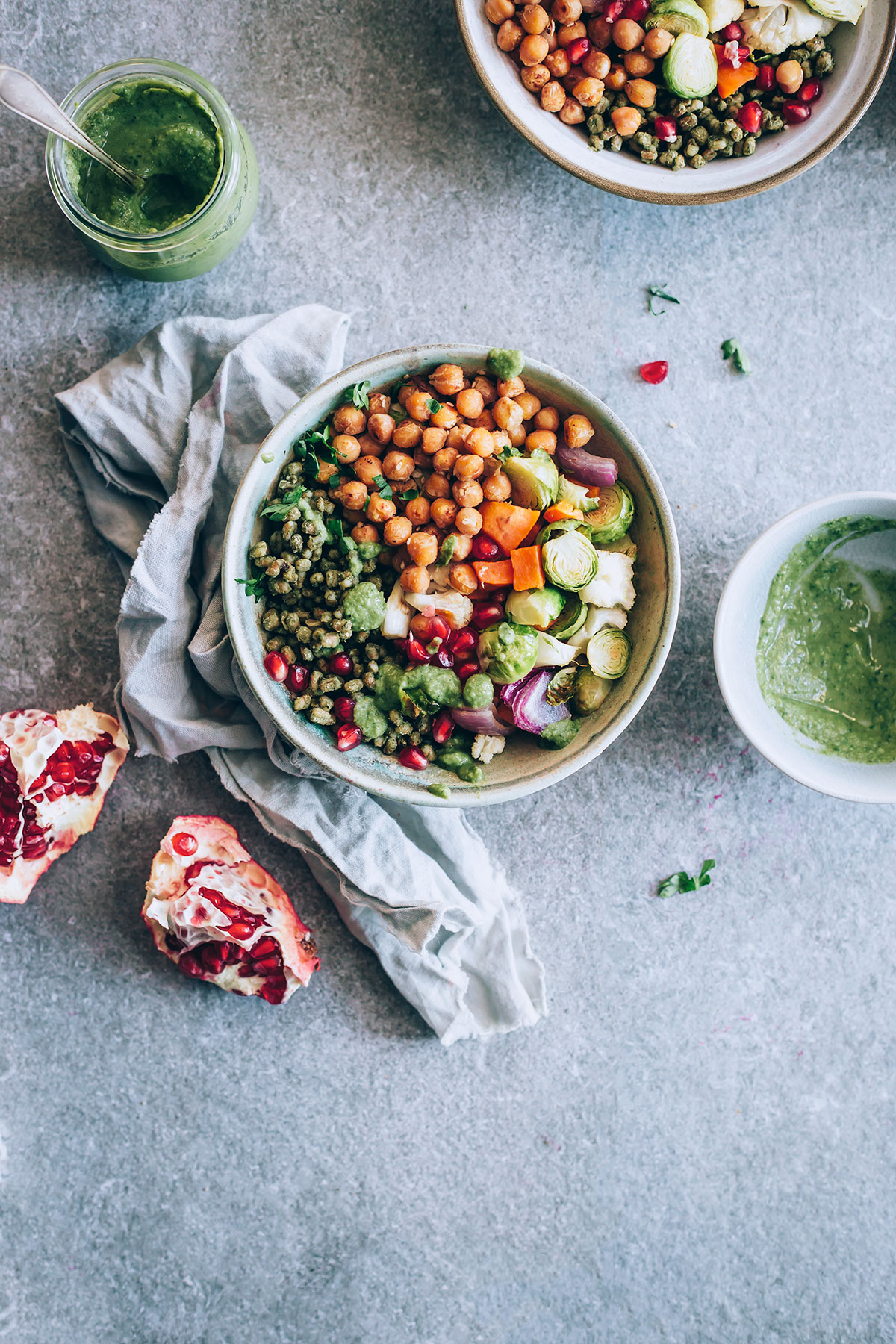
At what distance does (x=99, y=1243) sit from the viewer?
2365mm

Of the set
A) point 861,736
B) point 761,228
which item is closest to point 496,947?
point 861,736

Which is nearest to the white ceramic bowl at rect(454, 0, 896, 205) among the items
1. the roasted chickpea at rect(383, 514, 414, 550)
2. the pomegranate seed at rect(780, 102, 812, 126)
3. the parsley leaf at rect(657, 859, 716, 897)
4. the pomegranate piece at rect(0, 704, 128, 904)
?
the pomegranate seed at rect(780, 102, 812, 126)

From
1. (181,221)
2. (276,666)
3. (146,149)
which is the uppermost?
(146,149)

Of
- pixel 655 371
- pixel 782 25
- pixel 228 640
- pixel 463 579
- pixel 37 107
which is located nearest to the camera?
pixel 37 107

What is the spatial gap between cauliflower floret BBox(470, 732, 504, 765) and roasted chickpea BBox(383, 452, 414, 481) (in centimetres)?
61

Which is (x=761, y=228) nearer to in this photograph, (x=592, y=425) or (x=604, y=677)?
(x=592, y=425)

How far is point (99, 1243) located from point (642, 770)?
6.18 ft

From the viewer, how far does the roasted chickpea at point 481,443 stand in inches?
78.0

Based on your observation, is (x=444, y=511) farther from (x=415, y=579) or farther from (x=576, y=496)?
(x=576, y=496)

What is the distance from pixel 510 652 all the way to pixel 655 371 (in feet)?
3.17

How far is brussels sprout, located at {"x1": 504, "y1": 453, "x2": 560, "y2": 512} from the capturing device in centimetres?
197

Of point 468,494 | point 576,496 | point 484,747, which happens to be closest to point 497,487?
point 468,494

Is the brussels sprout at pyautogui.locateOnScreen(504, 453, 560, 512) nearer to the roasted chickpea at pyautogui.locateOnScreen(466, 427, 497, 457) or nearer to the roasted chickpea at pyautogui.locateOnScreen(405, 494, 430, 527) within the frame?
the roasted chickpea at pyautogui.locateOnScreen(466, 427, 497, 457)

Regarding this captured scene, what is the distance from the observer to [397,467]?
6.66 feet
